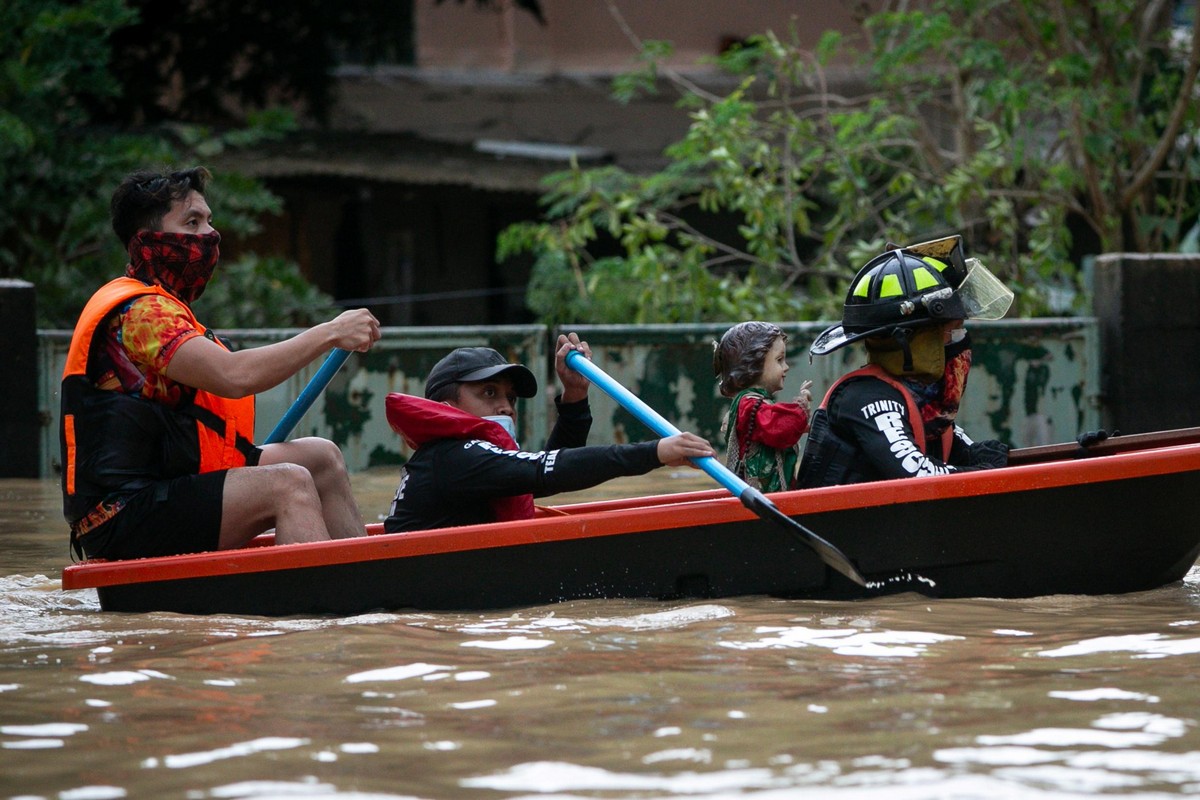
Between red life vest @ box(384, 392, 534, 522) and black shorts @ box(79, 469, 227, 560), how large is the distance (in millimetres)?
573

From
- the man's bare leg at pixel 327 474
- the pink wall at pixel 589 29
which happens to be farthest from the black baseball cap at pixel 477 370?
the pink wall at pixel 589 29

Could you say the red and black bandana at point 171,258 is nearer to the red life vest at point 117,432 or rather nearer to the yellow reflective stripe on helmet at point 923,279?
the red life vest at point 117,432

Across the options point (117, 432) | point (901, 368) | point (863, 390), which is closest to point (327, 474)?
point (117, 432)

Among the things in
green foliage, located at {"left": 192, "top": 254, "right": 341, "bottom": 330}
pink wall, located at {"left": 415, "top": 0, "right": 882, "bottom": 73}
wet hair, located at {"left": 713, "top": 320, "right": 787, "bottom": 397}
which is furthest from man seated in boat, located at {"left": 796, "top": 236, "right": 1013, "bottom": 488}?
pink wall, located at {"left": 415, "top": 0, "right": 882, "bottom": 73}

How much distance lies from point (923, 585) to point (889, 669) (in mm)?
1022

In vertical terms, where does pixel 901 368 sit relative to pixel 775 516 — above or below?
above

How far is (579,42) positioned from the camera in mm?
17078

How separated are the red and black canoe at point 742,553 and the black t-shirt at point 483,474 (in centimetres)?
14

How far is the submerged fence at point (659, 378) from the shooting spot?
9.45 m

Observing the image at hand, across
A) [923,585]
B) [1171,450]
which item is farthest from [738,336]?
[1171,450]

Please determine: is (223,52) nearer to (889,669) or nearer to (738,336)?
(738,336)

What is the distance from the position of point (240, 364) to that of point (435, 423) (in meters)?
0.62

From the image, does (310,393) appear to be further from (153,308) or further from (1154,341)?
(1154,341)

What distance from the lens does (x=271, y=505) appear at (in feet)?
16.1
